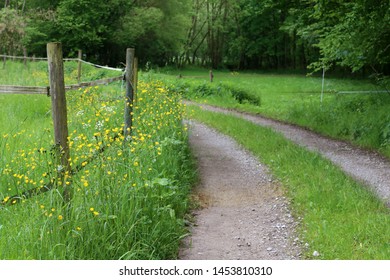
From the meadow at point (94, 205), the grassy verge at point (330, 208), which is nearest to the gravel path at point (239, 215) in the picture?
the grassy verge at point (330, 208)

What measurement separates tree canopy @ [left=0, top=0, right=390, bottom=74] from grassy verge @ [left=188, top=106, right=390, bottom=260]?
460cm

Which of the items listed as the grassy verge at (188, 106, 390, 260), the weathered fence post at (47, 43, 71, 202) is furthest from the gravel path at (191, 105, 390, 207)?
the weathered fence post at (47, 43, 71, 202)

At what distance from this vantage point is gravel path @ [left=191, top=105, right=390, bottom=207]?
769 cm

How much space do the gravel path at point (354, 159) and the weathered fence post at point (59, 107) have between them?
14.1 feet

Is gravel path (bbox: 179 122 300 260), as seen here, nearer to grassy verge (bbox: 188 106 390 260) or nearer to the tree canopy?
grassy verge (bbox: 188 106 390 260)

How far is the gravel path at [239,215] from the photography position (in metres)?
5.16

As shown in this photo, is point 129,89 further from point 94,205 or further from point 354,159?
point 354,159

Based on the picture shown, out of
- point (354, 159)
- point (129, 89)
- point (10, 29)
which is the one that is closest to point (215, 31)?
point (10, 29)

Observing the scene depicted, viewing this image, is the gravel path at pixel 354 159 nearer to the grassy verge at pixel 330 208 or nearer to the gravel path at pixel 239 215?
the grassy verge at pixel 330 208

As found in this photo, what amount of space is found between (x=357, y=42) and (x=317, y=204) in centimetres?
774

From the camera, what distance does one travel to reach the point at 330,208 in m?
6.00
